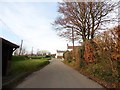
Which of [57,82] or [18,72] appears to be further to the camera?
[18,72]

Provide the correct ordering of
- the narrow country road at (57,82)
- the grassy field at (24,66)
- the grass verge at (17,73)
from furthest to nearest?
the grassy field at (24,66) < the grass verge at (17,73) < the narrow country road at (57,82)

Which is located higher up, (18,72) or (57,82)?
(18,72)

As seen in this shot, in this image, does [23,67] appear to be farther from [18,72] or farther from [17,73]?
[17,73]

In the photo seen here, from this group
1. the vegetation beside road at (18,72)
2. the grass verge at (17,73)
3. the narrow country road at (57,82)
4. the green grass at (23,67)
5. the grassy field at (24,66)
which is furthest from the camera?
the grassy field at (24,66)

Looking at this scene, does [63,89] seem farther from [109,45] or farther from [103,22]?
[103,22]

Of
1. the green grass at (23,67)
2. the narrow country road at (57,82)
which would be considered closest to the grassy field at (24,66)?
the green grass at (23,67)

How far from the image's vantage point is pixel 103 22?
3106cm

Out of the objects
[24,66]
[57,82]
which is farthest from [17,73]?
[24,66]

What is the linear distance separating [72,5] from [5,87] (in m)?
22.8

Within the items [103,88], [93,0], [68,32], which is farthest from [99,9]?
[103,88]

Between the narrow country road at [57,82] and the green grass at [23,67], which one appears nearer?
the narrow country road at [57,82]

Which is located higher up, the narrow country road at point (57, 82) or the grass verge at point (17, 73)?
the grass verge at point (17, 73)

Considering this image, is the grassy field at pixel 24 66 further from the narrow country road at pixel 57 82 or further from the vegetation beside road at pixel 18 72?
the narrow country road at pixel 57 82

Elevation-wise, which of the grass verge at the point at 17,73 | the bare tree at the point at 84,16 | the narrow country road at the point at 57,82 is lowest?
the narrow country road at the point at 57,82
